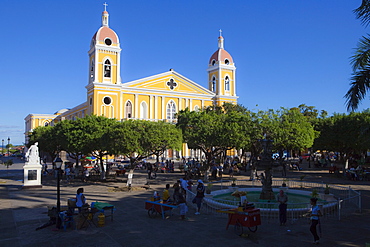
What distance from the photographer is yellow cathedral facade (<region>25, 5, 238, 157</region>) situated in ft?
163

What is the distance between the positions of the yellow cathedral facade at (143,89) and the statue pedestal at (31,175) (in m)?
26.9

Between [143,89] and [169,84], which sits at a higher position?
[169,84]

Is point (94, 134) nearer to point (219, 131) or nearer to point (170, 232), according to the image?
point (219, 131)

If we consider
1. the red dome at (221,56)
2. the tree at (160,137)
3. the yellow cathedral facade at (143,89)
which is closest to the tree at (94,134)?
the tree at (160,137)

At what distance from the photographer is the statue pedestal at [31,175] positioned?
811 inches

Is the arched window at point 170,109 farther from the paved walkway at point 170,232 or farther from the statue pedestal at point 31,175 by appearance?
the paved walkway at point 170,232

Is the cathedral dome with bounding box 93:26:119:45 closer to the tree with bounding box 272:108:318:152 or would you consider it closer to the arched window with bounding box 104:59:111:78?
the arched window with bounding box 104:59:111:78

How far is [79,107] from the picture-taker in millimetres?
58844

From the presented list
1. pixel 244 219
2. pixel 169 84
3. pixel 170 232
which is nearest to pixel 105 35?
pixel 169 84

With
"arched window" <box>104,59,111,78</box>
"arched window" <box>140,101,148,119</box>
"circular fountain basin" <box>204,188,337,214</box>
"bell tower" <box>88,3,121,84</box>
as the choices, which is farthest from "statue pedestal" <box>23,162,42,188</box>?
"arched window" <box>140,101,148,119</box>

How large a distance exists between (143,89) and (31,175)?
1386 inches

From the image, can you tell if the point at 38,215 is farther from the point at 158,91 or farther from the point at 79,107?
the point at 79,107

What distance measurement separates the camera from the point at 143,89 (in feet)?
179

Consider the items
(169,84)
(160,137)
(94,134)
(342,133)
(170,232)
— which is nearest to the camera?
(170,232)
